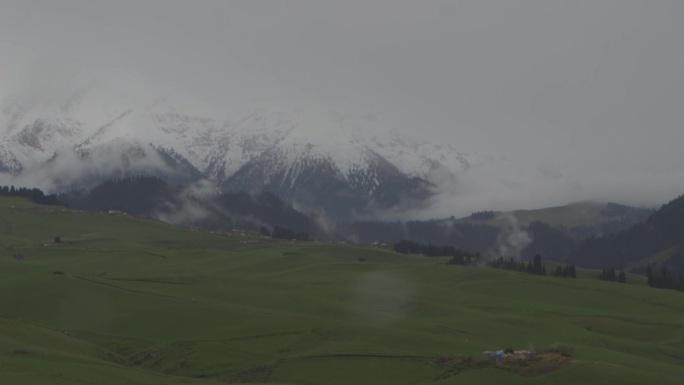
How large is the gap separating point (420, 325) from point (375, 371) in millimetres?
38498

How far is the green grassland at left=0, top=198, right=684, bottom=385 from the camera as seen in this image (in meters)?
101

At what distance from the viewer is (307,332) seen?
12712 centimetres

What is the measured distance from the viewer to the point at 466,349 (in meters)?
121

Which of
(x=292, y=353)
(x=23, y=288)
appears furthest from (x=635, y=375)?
(x=23, y=288)

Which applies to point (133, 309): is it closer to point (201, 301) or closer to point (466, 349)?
point (201, 301)

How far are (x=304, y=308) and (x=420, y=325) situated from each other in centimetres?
2039

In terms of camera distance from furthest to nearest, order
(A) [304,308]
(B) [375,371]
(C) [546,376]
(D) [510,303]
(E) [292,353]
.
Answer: (D) [510,303] < (A) [304,308] < (E) [292,353] < (B) [375,371] < (C) [546,376]

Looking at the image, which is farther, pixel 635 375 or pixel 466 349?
pixel 466 349

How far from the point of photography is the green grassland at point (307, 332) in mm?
101312

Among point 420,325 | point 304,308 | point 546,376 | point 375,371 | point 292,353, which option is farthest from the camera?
point 304,308

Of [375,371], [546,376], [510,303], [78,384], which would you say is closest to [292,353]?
[375,371]

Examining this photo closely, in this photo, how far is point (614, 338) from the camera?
478 feet

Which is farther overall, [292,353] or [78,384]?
[292,353]

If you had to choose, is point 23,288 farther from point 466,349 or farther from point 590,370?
point 590,370
